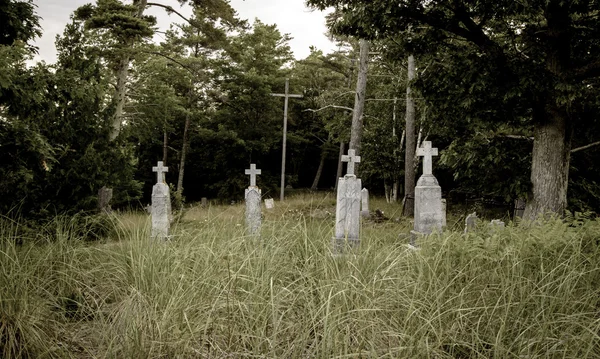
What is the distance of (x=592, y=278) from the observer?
11.7ft

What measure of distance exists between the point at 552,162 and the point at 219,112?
21.1 metres

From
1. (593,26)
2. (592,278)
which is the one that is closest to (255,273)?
(592,278)

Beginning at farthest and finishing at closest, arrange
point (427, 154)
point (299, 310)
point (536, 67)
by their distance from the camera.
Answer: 1. point (536, 67)
2. point (427, 154)
3. point (299, 310)

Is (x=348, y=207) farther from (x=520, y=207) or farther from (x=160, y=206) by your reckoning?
(x=520, y=207)

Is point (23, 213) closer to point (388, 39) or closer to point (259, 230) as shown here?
point (259, 230)

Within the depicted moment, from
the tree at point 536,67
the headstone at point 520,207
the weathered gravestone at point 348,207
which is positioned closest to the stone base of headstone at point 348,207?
the weathered gravestone at point 348,207

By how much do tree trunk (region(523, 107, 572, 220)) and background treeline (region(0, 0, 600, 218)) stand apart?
0.40 metres

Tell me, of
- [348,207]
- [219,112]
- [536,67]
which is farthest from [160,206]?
[219,112]

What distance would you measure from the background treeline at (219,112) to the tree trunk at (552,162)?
40 centimetres

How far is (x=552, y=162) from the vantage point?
7992mm

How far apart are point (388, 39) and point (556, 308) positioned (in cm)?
752

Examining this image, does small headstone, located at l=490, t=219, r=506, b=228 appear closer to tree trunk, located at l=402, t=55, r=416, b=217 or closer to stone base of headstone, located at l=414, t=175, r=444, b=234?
stone base of headstone, located at l=414, t=175, r=444, b=234

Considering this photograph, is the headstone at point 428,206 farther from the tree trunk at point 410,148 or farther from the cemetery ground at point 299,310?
the tree trunk at point 410,148

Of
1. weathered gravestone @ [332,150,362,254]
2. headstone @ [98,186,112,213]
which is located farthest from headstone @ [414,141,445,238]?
headstone @ [98,186,112,213]
